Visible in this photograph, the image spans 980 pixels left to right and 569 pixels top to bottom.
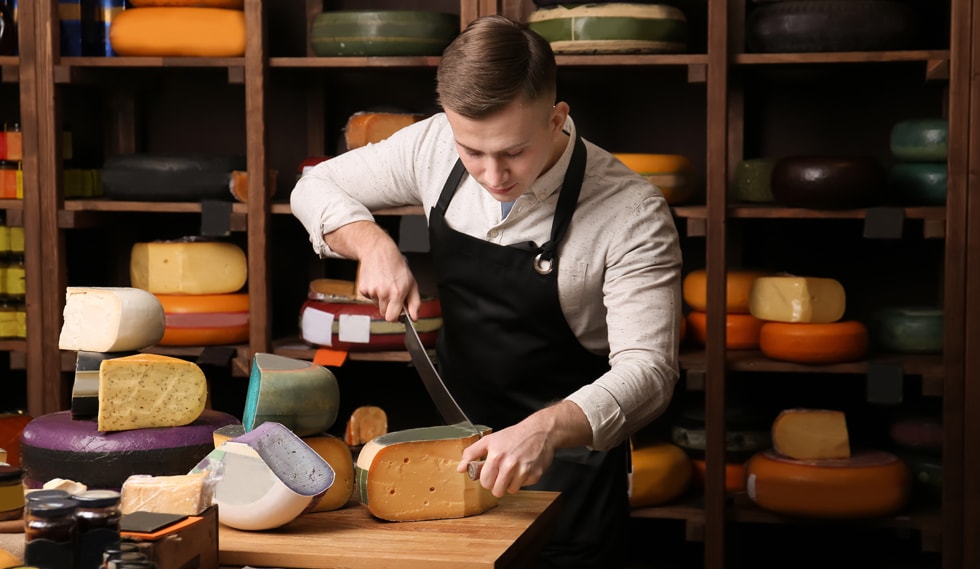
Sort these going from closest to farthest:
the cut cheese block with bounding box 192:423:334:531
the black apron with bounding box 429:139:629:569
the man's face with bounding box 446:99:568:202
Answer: the cut cheese block with bounding box 192:423:334:531, the man's face with bounding box 446:99:568:202, the black apron with bounding box 429:139:629:569

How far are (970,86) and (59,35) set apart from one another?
2360mm

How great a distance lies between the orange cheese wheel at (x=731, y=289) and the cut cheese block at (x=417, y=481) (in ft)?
5.17

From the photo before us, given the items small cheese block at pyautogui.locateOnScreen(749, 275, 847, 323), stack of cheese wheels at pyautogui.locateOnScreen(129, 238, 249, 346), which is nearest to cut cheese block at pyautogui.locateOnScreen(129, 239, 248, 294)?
stack of cheese wheels at pyautogui.locateOnScreen(129, 238, 249, 346)

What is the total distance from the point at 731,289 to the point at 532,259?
1.25 metres

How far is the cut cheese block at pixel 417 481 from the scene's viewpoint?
4.89 ft

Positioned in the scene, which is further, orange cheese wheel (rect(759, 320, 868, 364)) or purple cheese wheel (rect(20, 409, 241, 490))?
orange cheese wheel (rect(759, 320, 868, 364))

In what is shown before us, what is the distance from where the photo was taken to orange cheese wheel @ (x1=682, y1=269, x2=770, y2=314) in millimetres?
3016

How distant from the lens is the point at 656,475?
297cm

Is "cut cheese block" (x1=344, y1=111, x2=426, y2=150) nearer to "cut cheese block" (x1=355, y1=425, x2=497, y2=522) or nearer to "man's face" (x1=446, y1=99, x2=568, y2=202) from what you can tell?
"man's face" (x1=446, y1=99, x2=568, y2=202)

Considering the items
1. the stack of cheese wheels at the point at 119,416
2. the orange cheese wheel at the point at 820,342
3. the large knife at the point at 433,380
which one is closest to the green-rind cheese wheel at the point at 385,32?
the orange cheese wheel at the point at 820,342

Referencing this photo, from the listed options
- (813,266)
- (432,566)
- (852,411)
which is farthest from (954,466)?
(432,566)

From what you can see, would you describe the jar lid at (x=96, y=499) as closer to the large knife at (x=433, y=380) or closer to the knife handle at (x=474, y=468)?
the knife handle at (x=474, y=468)

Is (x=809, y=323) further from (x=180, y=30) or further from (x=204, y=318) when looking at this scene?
(x=180, y=30)

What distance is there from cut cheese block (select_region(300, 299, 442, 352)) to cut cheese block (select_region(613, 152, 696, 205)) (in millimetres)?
648
